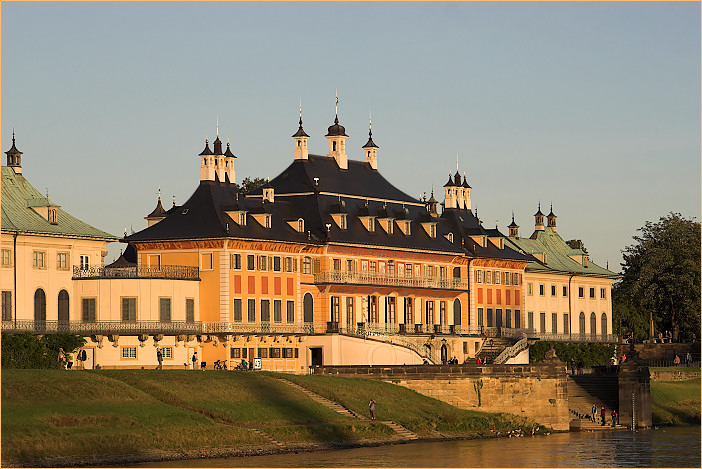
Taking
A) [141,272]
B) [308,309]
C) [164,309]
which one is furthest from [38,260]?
[308,309]

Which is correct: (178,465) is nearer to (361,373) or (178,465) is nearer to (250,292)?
(361,373)

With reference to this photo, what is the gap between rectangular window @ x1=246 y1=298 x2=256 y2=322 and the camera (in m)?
104

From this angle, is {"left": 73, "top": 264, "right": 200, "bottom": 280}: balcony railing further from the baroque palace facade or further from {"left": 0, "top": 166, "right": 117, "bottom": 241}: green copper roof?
{"left": 0, "top": 166, "right": 117, "bottom": 241}: green copper roof

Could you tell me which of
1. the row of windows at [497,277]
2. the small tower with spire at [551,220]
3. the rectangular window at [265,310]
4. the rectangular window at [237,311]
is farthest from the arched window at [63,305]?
the small tower with spire at [551,220]

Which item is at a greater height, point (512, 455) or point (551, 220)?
point (551, 220)

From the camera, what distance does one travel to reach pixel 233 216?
105 meters

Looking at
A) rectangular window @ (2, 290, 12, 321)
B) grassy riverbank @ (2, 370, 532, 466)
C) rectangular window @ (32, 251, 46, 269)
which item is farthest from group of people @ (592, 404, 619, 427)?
rectangular window @ (2, 290, 12, 321)

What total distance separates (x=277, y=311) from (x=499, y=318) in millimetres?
27276

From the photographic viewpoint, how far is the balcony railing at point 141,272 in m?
101

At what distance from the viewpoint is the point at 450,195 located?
5192 inches

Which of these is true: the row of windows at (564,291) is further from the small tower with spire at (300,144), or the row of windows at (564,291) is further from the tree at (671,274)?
the small tower with spire at (300,144)

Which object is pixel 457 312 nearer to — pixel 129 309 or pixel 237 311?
pixel 237 311

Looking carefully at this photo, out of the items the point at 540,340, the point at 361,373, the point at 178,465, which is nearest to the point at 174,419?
the point at 178,465

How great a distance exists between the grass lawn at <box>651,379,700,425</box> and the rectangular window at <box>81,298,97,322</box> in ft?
110
